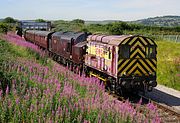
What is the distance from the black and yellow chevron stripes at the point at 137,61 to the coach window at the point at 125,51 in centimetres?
14

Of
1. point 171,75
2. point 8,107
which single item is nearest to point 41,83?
point 8,107

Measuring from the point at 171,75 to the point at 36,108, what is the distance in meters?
16.6

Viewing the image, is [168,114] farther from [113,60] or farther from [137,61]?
[113,60]

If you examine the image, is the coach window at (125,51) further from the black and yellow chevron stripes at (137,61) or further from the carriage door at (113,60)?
the carriage door at (113,60)

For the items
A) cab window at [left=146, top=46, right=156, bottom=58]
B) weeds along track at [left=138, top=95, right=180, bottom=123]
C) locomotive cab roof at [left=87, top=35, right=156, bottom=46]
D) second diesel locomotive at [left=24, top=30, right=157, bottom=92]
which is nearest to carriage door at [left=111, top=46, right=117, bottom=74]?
second diesel locomotive at [left=24, top=30, right=157, bottom=92]

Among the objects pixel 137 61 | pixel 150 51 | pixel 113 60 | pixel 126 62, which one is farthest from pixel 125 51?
pixel 150 51

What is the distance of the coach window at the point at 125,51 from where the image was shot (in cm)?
1602

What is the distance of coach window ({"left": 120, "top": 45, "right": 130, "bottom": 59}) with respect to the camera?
52.5ft

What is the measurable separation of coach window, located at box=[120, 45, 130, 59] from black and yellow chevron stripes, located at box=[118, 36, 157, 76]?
0.14 m

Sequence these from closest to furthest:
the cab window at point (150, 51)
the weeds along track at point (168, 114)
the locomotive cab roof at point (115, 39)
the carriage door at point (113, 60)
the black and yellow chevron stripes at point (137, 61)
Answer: the weeds along track at point (168, 114) → the locomotive cab roof at point (115, 39) → the black and yellow chevron stripes at point (137, 61) → the carriage door at point (113, 60) → the cab window at point (150, 51)

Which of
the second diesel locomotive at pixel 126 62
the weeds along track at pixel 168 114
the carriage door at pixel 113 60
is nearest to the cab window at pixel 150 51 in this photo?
the second diesel locomotive at pixel 126 62

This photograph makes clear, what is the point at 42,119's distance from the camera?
643 cm

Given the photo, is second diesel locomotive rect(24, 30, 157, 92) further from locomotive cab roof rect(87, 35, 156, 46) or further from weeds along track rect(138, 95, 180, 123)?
weeds along track rect(138, 95, 180, 123)

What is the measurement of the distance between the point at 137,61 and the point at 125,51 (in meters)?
0.78
